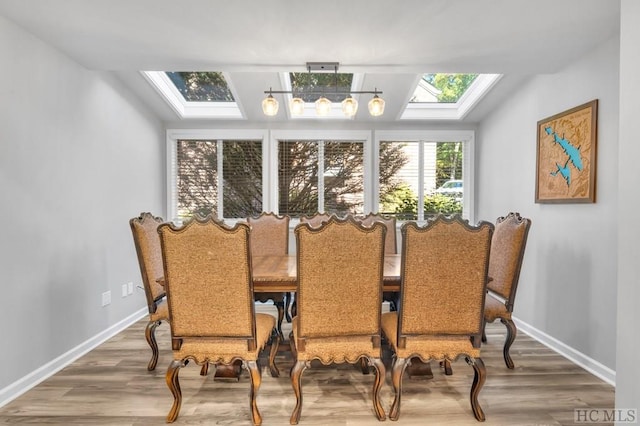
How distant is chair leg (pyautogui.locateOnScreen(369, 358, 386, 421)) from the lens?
1824 millimetres

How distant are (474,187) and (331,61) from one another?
8.63 feet

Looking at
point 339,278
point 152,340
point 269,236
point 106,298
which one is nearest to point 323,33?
point 339,278

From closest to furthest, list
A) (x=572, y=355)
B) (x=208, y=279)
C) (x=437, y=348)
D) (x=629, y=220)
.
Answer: (x=629, y=220), (x=208, y=279), (x=437, y=348), (x=572, y=355)

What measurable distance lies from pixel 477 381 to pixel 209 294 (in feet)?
5.18

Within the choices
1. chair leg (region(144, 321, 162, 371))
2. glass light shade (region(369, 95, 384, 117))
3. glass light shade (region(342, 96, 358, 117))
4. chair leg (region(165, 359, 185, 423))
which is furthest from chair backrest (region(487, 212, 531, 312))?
chair leg (region(144, 321, 162, 371))

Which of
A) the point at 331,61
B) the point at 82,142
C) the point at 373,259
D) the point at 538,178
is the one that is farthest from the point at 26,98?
the point at 538,178

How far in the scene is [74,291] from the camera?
8.56 ft

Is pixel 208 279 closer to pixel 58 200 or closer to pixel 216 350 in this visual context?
pixel 216 350

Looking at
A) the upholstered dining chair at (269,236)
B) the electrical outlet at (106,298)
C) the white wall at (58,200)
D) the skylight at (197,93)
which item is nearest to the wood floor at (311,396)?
the white wall at (58,200)

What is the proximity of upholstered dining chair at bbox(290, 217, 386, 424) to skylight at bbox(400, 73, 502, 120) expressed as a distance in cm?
264

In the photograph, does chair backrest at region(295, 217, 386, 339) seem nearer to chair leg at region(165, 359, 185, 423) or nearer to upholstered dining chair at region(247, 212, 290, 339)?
chair leg at region(165, 359, 185, 423)

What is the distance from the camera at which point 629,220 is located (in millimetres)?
1383

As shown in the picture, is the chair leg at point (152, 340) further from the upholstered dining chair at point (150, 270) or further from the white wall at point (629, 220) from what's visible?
the white wall at point (629, 220)

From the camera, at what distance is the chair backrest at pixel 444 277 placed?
5.69 ft
